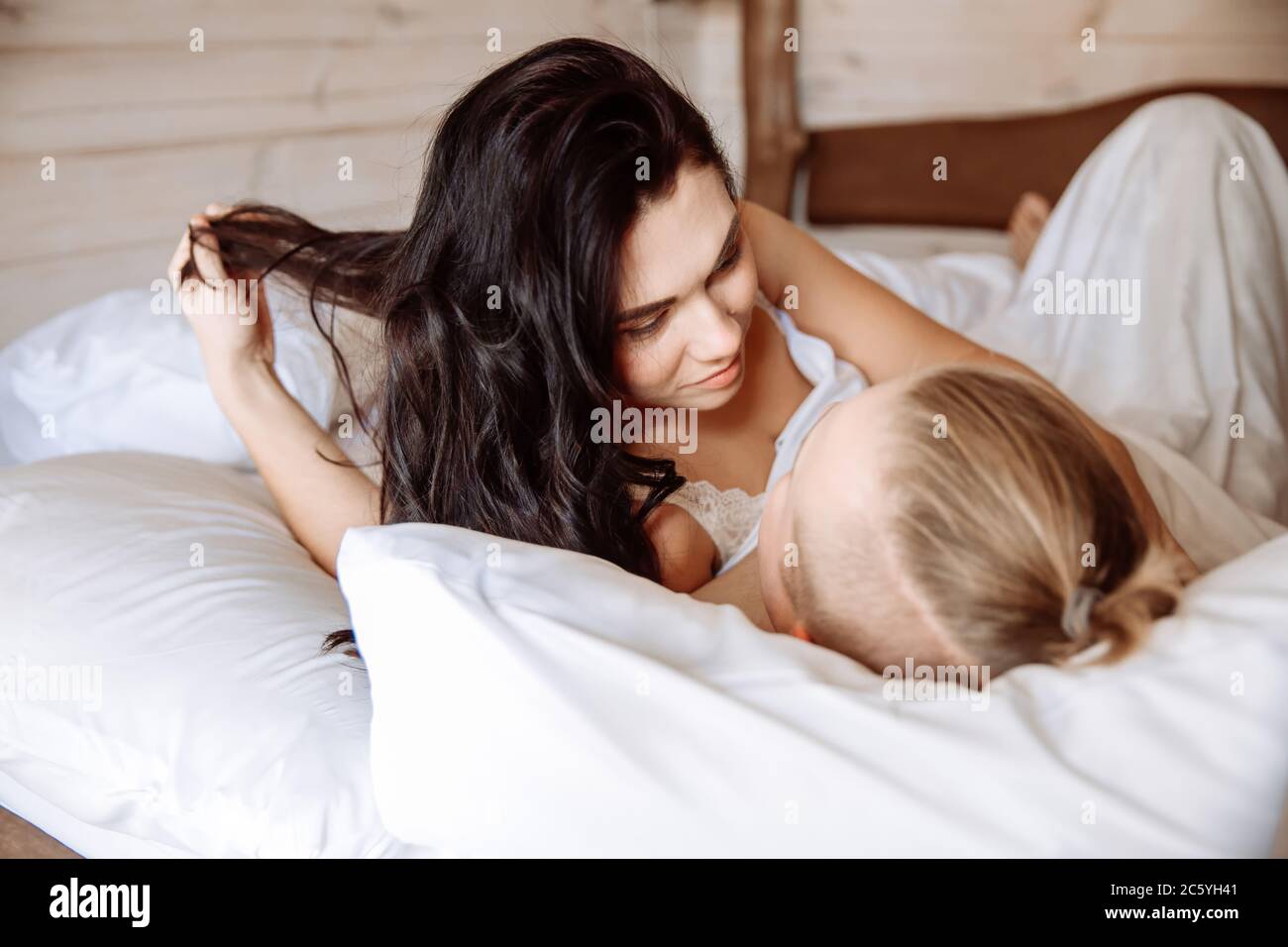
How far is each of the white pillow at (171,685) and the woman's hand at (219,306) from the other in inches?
6.1

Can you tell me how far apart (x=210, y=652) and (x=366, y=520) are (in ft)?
0.90

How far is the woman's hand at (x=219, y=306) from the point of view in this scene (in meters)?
1.11

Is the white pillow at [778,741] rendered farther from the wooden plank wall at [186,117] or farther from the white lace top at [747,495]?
the wooden plank wall at [186,117]

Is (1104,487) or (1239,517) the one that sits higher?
(1104,487)

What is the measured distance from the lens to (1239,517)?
1.16m

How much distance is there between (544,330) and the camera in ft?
3.08

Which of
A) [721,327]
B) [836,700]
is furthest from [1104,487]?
[721,327]

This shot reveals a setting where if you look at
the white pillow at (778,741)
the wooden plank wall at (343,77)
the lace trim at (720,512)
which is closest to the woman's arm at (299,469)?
the lace trim at (720,512)

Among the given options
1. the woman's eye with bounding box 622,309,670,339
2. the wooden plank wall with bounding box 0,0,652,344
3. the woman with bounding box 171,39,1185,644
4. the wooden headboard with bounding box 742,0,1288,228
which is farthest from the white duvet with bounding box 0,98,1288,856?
the wooden headboard with bounding box 742,0,1288,228

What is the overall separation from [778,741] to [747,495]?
511 mm

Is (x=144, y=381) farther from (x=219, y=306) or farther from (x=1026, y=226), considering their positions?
(x=1026, y=226)

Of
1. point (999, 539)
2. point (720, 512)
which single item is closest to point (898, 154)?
point (720, 512)

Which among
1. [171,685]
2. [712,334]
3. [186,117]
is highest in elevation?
[186,117]
